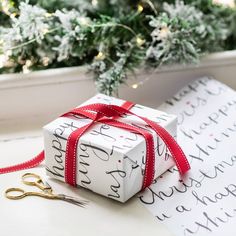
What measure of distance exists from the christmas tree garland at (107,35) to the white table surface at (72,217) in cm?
30

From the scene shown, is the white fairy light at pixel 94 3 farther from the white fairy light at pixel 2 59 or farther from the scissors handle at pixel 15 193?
the scissors handle at pixel 15 193

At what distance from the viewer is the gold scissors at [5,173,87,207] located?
102cm

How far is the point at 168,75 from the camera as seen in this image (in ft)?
4.39

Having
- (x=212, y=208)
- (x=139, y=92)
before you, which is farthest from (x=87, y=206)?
(x=139, y=92)

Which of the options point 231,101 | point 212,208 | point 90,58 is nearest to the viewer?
point 212,208

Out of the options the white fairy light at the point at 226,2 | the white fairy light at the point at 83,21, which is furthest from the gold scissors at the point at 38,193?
the white fairy light at the point at 226,2

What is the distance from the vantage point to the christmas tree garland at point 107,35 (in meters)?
1.27

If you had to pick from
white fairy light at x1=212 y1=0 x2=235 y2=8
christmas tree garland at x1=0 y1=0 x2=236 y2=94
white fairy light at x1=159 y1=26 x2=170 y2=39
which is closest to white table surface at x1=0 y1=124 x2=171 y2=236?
christmas tree garland at x1=0 y1=0 x2=236 y2=94

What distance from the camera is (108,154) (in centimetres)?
A: 97

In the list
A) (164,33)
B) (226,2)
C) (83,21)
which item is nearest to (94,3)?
(83,21)

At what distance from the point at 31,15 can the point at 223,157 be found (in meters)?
0.52

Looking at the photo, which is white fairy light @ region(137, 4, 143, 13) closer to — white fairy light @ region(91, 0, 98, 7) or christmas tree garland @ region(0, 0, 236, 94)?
christmas tree garland @ region(0, 0, 236, 94)

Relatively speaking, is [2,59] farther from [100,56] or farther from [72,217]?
[72,217]

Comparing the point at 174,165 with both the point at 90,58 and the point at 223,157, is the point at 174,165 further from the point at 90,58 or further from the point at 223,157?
the point at 90,58
